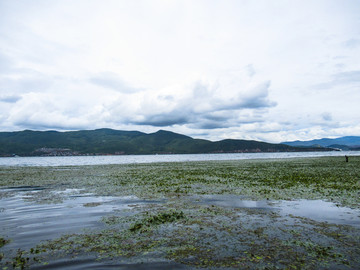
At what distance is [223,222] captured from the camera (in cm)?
1450

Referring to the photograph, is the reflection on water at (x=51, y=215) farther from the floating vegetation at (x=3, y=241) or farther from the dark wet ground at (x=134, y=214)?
the floating vegetation at (x=3, y=241)

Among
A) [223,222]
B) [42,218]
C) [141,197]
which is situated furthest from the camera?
[141,197]

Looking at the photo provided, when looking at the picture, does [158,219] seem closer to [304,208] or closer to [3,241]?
[3,241]

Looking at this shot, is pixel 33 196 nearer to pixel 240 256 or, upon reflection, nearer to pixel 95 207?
pixel 95 207

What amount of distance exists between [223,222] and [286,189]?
47.8 ft

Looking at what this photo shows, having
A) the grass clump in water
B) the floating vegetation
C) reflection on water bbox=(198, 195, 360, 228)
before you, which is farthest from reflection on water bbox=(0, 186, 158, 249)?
reflection on water bbox=(198, 195, 360, 228)

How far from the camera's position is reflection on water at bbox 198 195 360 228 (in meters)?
14.7

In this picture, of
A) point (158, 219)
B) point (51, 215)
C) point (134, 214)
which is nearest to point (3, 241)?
point (51, 215)

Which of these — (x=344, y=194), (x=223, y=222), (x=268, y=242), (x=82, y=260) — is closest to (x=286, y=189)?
(x=344, y=194)

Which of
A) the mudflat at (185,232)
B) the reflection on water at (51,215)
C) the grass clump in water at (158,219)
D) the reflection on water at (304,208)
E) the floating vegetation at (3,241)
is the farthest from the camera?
the reflection on water at (304,208)

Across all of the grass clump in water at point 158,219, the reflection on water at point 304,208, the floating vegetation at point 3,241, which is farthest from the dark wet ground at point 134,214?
the grass clump in water at point 158,219

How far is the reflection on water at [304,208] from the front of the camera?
14704 millimetres

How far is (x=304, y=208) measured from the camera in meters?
17.6

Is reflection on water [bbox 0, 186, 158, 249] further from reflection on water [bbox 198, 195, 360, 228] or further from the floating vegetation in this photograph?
reflection on water [bbox 198, 195, 360, 228]
